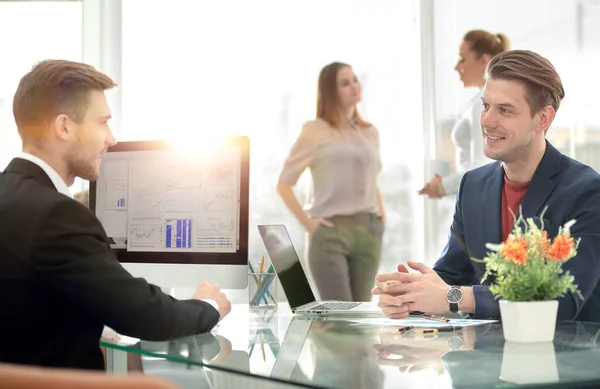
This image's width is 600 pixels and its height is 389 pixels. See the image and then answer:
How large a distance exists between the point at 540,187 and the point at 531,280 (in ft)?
2.22

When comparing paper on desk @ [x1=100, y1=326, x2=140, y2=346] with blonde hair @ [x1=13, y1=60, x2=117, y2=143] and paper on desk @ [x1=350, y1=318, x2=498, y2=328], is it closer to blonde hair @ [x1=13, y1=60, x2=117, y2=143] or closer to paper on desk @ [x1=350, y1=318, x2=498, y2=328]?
blonde hair @ [x1=13, y1=60, x2=117, y2=143]

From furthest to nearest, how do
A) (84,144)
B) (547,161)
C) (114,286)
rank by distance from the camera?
(547,161) → (84,144) → (114,286)

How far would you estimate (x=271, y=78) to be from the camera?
4.80 metres

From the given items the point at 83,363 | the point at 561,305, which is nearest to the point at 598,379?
the point at 561,305

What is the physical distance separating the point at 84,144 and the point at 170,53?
3150mm

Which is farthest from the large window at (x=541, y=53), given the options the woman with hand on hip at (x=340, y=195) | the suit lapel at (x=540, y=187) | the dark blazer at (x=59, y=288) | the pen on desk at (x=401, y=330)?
the dark blazer at (x=59, y=288)

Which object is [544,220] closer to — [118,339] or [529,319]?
[529,319]

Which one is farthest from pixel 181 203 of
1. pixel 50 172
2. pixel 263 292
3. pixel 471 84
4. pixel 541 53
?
pixel 541 53

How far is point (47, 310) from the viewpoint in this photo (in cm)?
157

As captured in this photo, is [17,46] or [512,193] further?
[17,46]

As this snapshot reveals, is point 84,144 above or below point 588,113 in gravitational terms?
below

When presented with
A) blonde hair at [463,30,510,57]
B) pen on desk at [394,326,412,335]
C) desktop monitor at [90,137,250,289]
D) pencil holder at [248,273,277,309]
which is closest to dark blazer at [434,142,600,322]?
pen on desk at [394,326,412,335]

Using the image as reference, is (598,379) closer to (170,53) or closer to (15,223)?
(15,223)

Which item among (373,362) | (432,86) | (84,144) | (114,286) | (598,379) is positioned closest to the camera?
(598,379)
